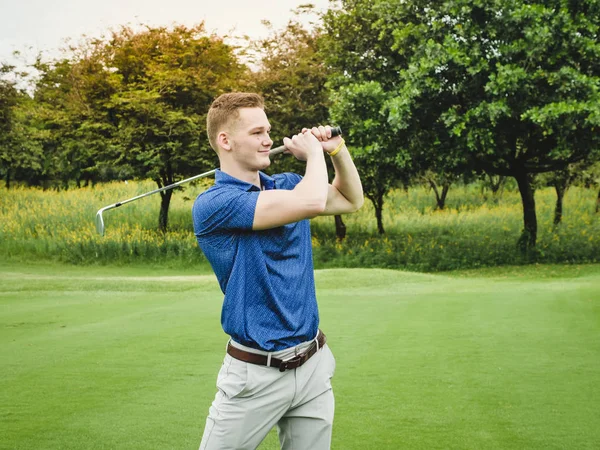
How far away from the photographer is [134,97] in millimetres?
21188

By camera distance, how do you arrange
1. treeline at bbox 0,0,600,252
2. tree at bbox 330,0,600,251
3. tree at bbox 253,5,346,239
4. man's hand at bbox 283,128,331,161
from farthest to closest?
tree at bbox 253,5,346,239 < treeline at bbox 0,0,600,252 < tree at bbox 330,0,600,251 < man's hand at bbox 283,128,331,161

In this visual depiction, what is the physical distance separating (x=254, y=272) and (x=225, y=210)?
0.25 m

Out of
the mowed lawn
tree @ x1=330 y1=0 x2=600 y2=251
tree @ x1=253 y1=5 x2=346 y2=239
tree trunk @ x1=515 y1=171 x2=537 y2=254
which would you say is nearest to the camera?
the mowed lawn

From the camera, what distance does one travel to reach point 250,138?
9.29 feet

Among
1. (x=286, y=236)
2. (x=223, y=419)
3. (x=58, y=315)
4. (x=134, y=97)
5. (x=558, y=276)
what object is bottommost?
(x=558, y=276)

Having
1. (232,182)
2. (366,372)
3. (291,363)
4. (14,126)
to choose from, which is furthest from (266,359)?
(14,126)

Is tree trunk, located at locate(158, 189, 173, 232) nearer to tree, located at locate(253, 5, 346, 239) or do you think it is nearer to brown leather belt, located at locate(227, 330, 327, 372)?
tree, located at locate(253, 5, 346, 239)

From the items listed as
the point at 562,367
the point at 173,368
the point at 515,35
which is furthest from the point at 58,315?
the point at 515,35

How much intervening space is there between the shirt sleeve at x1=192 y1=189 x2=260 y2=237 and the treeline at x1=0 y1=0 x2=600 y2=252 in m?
13.8

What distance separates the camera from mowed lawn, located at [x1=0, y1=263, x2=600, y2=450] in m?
4.25

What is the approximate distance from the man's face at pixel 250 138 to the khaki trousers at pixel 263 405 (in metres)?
0.75

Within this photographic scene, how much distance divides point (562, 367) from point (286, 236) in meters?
3.73

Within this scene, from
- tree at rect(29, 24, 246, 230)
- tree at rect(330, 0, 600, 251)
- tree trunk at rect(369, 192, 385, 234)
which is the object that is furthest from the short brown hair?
tree trunk at rect(369, 192, 385, 234)

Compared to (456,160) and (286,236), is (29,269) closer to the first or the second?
(456,160)
